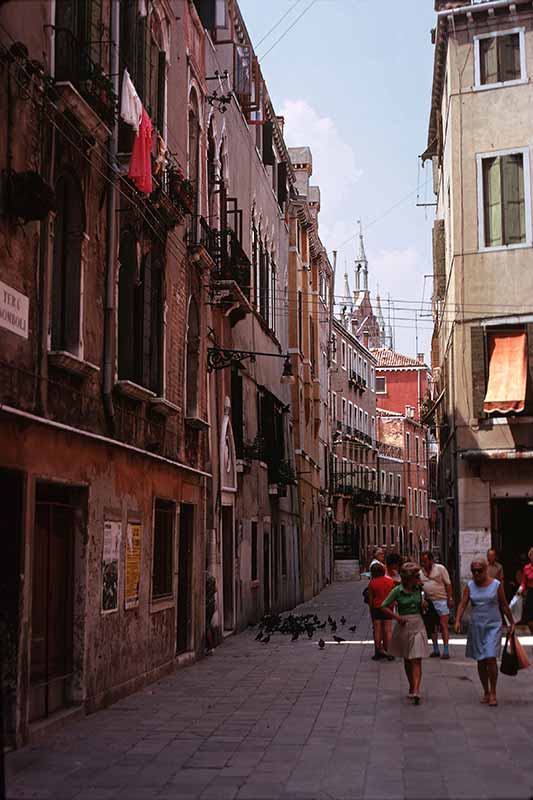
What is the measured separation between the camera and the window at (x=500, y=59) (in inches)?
913

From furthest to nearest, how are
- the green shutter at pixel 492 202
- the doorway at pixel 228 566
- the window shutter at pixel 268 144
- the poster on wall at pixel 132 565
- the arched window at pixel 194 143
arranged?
the window shutter at pixel 268 144
the green shutter at pixel 492 202
the doorway at pixel 228 566
the arched window at pixel 194 143
the poster on wall at pixel 132 565

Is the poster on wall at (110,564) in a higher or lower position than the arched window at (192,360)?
lower

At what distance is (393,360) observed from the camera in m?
87.0

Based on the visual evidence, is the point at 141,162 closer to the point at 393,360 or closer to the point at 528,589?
the point at 528,589

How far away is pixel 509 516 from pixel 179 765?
14.9 meters

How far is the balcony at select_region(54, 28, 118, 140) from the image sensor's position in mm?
10688

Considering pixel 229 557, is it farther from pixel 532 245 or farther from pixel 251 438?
pixel 532 245

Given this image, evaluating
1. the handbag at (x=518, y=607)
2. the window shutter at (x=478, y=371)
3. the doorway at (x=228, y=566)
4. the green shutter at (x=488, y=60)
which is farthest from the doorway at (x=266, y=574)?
the green shutter at (x=488, y=60)

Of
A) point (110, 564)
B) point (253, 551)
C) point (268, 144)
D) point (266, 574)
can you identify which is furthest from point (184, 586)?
point (268, 144)

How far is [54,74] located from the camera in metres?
10.7

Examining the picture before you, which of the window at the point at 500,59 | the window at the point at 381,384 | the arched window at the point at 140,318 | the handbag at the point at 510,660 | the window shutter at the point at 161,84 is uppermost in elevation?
the window at the point at 381,384

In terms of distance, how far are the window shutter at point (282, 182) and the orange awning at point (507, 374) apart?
498 inches

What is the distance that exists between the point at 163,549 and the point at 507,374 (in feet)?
30.6

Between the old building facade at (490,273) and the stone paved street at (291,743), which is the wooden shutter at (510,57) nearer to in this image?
the old building facade at (490,273)
